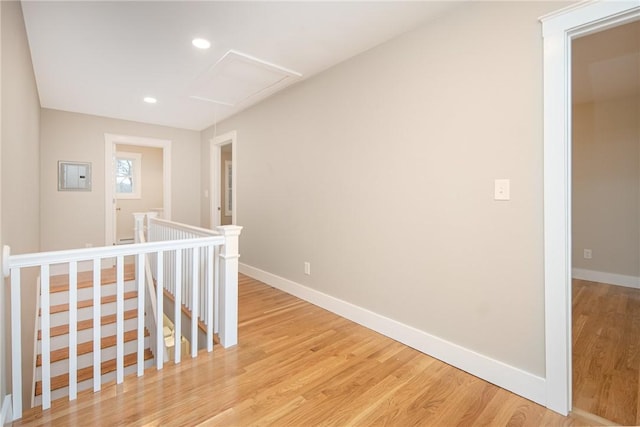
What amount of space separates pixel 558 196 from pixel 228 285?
6.84 feet

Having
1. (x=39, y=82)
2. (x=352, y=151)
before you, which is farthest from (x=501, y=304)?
(x=39, y=82)

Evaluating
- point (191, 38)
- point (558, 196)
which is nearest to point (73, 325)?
point (191, 38)

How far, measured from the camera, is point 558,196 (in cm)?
152

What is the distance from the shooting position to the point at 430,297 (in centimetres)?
212

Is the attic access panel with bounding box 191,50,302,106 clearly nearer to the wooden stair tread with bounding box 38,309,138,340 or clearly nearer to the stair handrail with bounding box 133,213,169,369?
the stair handrail with bounding box 133,213,169,369

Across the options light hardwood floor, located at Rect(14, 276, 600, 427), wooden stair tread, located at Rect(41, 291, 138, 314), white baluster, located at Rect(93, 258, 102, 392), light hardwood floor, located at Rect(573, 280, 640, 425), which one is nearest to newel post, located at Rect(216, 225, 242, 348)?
light hardwood floor, located at Rect(14, 276, 600, 427)

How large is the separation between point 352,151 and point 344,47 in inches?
32.8

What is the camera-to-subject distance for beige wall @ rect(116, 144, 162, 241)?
20.7 feet

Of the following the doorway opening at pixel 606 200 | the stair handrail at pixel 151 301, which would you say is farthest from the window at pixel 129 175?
the doorway opening at pixel 606 200

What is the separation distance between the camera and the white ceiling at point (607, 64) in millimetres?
2199

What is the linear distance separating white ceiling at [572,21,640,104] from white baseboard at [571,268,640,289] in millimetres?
2120

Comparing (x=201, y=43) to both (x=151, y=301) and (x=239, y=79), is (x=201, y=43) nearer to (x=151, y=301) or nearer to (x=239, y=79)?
(x=239, y=79)

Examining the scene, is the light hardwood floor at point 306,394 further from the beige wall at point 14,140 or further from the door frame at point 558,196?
the beige wall at point 14,140

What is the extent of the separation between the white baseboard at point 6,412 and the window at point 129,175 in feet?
18.6
